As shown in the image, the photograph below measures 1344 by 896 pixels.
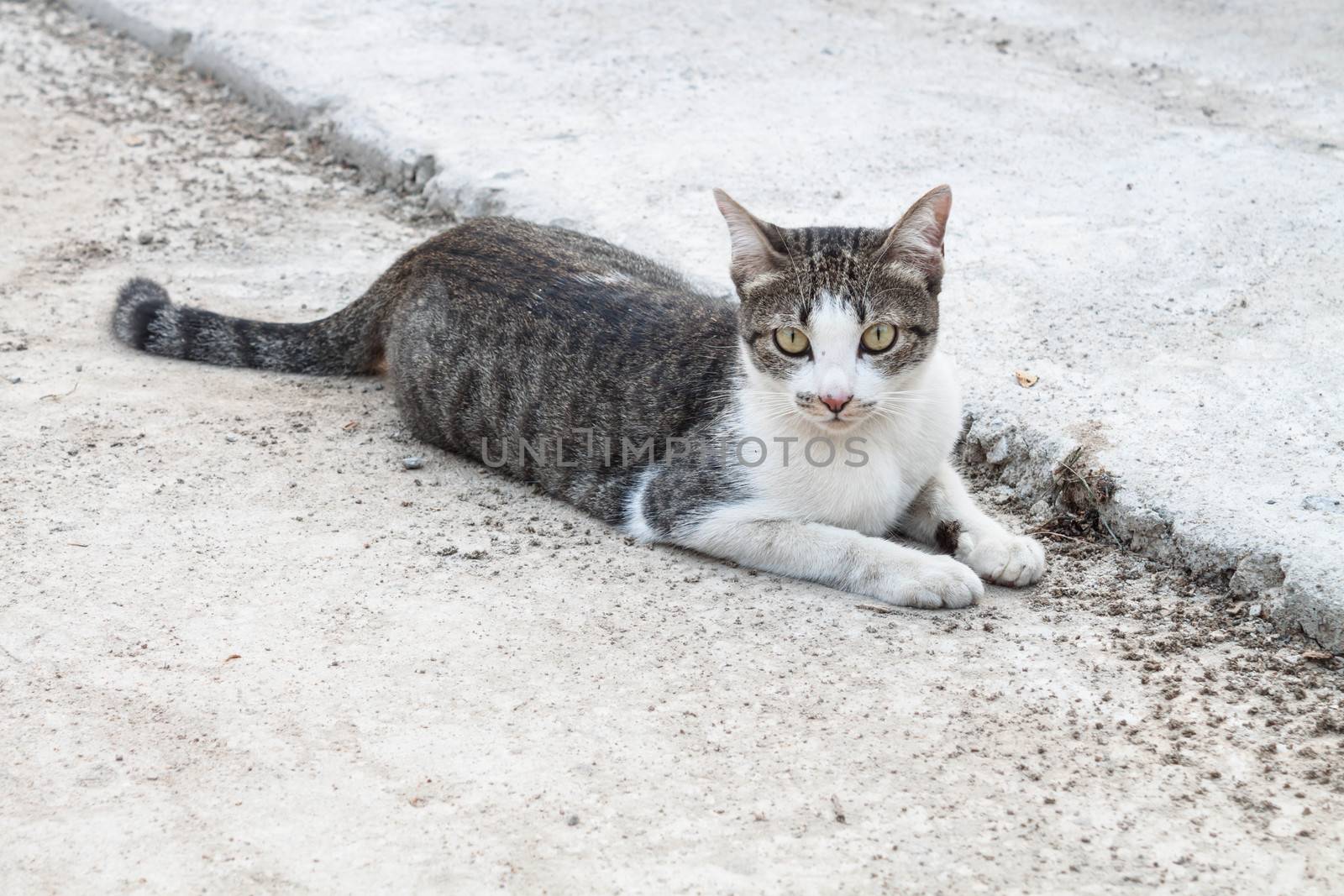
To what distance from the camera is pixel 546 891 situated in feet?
9.17

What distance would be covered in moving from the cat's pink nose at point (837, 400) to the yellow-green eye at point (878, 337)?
192 millimetres

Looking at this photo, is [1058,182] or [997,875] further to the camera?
[1058,182]

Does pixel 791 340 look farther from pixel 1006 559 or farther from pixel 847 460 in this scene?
pixel 1006 559

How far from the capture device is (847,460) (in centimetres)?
416

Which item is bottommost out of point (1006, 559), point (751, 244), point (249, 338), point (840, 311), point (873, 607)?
point (873, 607)

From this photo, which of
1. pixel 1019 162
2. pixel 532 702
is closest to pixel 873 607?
pixel 532 702

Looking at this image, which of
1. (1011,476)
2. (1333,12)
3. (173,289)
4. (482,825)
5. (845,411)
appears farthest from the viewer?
(1333,12)

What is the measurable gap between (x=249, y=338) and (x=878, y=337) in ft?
9.06

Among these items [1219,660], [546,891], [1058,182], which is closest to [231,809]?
[546,891]

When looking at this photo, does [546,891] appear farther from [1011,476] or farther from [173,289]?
[173,289]

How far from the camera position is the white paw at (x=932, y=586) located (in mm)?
3893

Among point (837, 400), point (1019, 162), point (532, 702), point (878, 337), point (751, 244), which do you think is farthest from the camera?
point (1019, 162)

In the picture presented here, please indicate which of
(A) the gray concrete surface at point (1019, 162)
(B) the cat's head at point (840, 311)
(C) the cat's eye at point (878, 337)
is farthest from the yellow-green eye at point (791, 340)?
(A) the gray concrete surface at point (1019, 162)

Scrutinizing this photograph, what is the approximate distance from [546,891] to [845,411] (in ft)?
5.47
